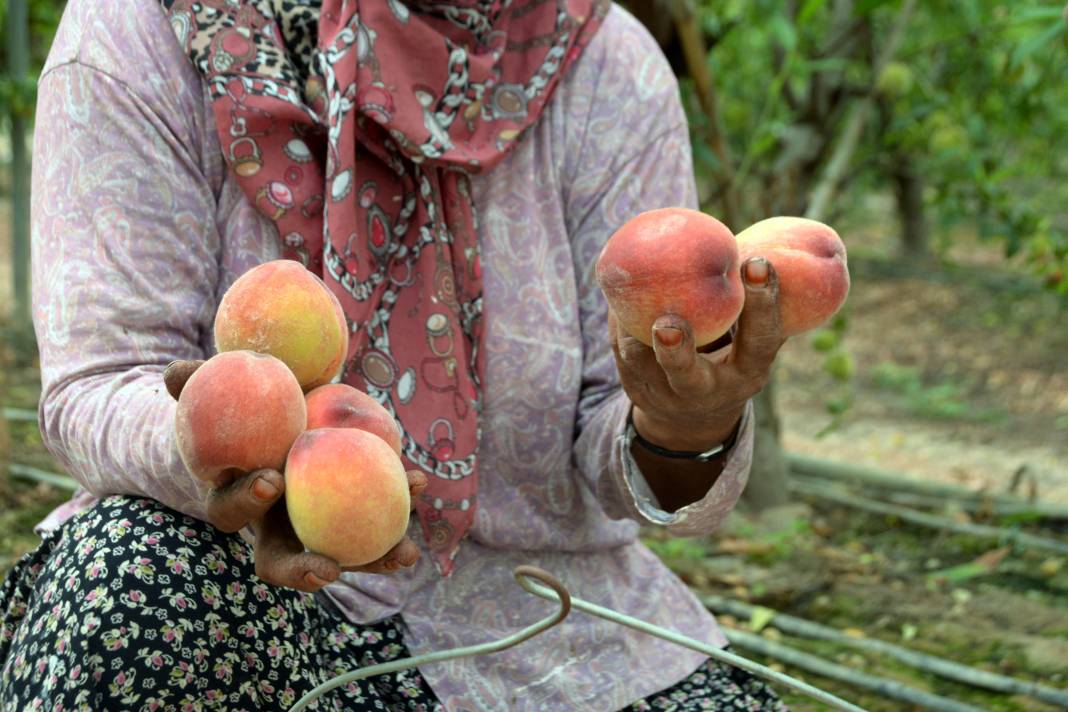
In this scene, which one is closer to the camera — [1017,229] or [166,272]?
[166,272]

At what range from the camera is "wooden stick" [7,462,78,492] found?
7.27ft

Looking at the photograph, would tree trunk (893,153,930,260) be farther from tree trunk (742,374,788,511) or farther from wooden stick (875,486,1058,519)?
tree trunk (742,374,788,511)

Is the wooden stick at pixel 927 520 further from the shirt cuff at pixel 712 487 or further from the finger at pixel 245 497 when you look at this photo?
the finger at pixel 245 497

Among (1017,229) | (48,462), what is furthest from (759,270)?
(48,462)

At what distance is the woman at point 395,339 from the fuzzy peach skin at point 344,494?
7.8 inches

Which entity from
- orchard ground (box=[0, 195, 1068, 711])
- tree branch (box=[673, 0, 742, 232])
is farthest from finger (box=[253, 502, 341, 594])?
tree branch (box=[673, 0, 742, 232])

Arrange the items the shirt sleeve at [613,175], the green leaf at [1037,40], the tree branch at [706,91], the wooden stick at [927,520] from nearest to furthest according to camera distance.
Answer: the shirt sleeve at [613,175]
the green leaf at [1037,40]
the tree branch at [706,91]
the wooden stick at [927,520]

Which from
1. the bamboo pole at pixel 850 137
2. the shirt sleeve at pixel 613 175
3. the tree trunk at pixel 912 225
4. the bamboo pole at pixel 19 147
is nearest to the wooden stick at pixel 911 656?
the shirt sleeve at pixel 613 175

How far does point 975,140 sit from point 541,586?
2101mm

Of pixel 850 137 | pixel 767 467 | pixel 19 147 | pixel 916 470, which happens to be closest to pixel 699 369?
pixel 767 467

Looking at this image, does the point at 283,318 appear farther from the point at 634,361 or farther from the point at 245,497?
the point at 634,361

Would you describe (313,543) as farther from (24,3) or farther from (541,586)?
(24,3)

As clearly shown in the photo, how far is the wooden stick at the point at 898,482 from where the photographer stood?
2.39 meters

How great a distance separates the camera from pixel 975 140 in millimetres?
2918
